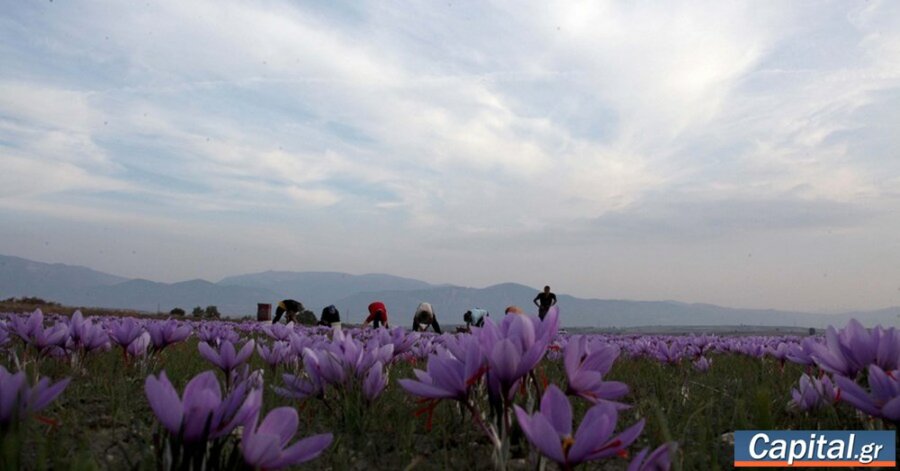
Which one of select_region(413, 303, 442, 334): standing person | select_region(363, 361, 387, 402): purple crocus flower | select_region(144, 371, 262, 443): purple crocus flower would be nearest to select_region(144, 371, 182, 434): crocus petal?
select_region(144, 371, 262, 443): purple crocus flower

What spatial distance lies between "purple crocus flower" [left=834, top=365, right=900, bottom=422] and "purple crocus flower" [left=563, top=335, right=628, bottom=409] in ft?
2.77

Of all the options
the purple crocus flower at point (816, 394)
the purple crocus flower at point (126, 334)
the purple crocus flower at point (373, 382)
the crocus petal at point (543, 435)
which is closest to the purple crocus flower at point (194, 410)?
the crocus petal at point (543, 435)

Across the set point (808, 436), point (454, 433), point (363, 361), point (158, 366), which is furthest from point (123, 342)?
point (808, 436)

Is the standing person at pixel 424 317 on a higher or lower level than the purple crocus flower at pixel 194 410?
lower

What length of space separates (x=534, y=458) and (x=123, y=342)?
12.3 ft

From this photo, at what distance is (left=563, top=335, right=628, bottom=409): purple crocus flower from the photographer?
6.66ft

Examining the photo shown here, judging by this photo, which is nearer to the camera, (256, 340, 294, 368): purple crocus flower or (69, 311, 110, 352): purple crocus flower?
(69, 311, 110, 352): purple crocus flower

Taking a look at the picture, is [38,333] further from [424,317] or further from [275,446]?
[424,317]

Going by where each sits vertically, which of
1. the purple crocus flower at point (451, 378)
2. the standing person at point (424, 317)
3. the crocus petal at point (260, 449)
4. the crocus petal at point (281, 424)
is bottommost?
the standing person at point (424, 317)

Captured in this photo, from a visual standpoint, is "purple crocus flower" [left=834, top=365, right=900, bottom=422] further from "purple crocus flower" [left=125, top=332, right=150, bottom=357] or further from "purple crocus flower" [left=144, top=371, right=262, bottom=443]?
"purple crocus flower" [left=125, top=332, right=150, bottom=357]

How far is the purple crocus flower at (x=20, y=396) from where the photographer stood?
67.7 inches

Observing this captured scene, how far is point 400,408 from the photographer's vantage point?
337 cm

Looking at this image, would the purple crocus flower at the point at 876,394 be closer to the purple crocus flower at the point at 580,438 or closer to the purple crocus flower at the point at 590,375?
the purple crocus flower at the point at 590,375

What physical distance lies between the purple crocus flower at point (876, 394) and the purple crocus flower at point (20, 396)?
2.58m
